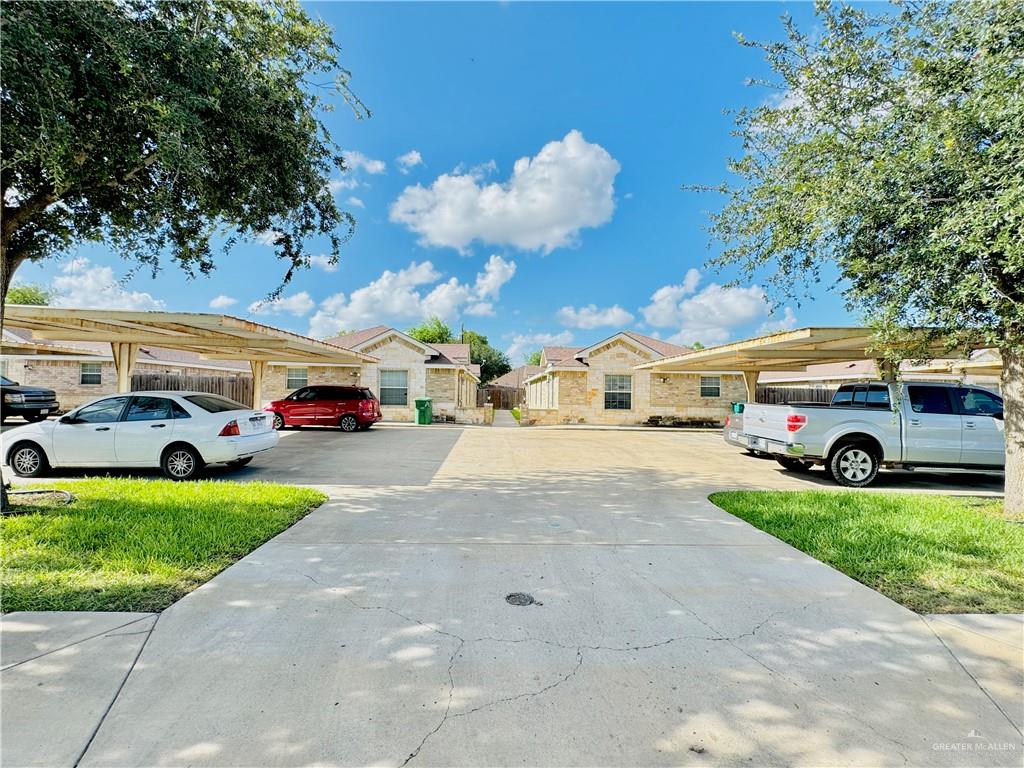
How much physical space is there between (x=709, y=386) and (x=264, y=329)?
19139 mm

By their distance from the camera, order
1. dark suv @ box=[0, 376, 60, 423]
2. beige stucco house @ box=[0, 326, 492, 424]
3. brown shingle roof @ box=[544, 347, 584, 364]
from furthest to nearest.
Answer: brown shingle roof @ box=[544, 347, 584, 364] < beige stucco house @ box=[0, 326, 492, 424] < dark suv @ box=[0, 376, 60, 423]

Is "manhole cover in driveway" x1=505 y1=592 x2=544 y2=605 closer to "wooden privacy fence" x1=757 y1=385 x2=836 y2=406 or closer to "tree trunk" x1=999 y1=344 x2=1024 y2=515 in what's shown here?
"tree trunk" x1=999 y1=344 x2=1024 y2=515

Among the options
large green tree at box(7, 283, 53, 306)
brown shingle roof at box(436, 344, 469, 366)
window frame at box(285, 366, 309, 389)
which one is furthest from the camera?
large green tree at box(7, 283, 53, 306)

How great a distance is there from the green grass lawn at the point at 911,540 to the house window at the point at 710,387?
51.6ft

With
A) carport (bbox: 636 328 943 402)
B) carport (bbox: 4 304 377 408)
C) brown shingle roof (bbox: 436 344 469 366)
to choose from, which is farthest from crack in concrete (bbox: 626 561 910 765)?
brown shingle roof (bbox: 436 344 469 366)

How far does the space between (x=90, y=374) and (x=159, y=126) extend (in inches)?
895

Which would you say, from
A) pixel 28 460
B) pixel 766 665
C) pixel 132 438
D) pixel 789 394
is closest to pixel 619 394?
pixel 789 394

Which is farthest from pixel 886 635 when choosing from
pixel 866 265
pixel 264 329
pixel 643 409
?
pixel 643 409

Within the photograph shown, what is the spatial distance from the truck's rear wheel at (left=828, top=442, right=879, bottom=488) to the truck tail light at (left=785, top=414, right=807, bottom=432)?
0.79 meters

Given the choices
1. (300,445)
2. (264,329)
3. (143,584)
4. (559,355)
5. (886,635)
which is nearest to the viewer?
(886,635)

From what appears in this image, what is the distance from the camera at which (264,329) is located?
33.3ft

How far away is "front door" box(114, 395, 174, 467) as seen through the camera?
763 centimetres

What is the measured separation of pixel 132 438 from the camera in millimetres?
7629

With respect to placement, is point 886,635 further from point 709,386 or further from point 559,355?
point 559,355
